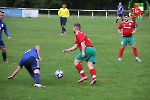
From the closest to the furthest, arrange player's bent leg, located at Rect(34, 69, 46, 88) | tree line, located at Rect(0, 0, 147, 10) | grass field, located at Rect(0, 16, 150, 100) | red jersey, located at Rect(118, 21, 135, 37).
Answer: grass field, located at Rect(0, 16, 150, 100), player's bent leg, located at Rect(34, 69, 46, 88), red jersey, located at Rect(118, 21, 135, 37), tree line, located at Rect(0, 0, 147, 10)

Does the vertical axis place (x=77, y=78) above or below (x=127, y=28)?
below

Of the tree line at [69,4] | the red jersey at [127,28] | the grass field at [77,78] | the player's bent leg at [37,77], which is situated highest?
the tree line at [69,4]

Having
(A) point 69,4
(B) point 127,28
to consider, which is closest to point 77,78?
(B) point 127,28

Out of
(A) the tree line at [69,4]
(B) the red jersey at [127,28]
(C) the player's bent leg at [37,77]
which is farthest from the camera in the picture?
(A) the tree line at [69,4]

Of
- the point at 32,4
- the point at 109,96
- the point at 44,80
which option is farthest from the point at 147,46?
the point at 32,4

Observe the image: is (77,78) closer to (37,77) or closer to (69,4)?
(37,77)

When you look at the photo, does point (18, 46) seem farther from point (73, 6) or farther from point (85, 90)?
point (73, 6)

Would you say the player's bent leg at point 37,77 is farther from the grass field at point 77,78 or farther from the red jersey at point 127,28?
the red jersey at point 127,28

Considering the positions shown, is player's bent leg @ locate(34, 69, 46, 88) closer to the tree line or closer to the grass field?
the grass field

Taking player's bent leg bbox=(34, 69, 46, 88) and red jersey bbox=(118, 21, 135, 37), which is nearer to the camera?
player's bent leg bbox=(34, 69, 46, 88)

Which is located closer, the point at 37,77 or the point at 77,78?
the point at 37,77

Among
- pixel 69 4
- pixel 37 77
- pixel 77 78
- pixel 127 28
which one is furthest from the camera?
pixel 69 4

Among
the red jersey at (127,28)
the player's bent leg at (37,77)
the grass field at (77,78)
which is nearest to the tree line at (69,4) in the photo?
the grass field at (77,78)

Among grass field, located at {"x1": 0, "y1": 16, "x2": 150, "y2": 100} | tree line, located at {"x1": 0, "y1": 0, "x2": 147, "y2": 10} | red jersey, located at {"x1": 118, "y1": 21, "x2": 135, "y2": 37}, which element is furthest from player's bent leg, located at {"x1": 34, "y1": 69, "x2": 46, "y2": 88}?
tree line, located at {"x1": 0, "y1": 0, "x2": 147, "y2": 10}
